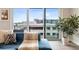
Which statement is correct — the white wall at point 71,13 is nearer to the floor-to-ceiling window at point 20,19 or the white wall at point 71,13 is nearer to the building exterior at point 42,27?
the building exterior at point 42,27

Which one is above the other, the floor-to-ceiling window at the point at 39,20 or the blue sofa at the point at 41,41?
the floor-to-ceiling window at the point at 39,20

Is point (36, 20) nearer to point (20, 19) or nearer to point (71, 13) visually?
point (20, 19)

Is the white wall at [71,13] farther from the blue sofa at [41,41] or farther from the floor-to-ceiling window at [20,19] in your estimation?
the floor-to-ceiling window at [20,19]

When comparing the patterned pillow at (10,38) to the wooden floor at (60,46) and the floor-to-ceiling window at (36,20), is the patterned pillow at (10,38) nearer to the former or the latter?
the floor-to-ceiling window at (36,20)

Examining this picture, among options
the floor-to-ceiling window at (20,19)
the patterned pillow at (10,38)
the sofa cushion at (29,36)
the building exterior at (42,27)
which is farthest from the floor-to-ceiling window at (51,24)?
the patterned pillow at (10,38)

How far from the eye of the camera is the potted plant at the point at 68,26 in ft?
4.80

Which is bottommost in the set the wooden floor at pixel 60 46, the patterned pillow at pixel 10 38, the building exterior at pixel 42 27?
the wooden floor at pixel 60 46

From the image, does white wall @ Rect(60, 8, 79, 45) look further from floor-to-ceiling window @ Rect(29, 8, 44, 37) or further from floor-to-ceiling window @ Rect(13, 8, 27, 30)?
floor-to-ceiling window @ Rect(13, 8, 27, 30)

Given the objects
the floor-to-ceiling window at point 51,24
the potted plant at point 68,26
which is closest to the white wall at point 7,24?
the floor-to-ceiling window at point 51,24

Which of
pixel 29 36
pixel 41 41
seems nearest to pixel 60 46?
pixel 41 41

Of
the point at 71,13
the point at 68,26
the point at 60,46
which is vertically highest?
the point at 71,13

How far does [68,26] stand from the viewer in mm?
1478
